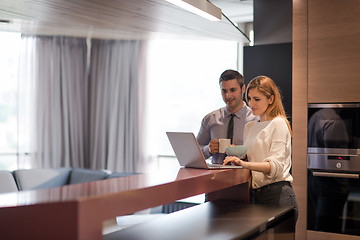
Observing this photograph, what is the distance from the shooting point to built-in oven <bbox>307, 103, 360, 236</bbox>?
10.1 ft

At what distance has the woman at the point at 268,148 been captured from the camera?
2.17m

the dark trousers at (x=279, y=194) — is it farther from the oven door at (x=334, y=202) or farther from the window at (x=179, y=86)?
the window at (x=179, y=86)

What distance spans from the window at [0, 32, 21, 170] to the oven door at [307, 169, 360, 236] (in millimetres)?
4135

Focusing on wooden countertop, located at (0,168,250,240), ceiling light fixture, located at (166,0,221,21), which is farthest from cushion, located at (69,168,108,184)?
wooden countertop, located at (0,168,250,240)

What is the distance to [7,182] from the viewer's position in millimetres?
4664

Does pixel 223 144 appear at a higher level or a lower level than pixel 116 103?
lower

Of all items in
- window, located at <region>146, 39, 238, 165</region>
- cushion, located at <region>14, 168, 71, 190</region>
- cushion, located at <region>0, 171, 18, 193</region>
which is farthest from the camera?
window, located at <region>146, 39, 238, 165</region>

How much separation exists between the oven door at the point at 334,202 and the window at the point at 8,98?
4.14 m

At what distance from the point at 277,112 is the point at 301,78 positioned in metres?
1.07

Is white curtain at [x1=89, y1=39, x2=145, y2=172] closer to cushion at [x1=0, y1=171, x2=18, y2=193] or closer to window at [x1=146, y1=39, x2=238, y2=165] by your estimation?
window at [x1=146, y1=39, x2=238, y2=165]

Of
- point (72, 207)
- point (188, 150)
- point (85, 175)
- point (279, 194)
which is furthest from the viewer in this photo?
point (85, 175)

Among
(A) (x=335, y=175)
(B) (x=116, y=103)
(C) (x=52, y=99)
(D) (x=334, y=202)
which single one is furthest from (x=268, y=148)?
(C) (x=52, y=99)

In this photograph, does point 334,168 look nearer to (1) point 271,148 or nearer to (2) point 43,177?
(1) point 271,148

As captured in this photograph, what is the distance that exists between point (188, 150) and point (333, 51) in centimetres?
165
